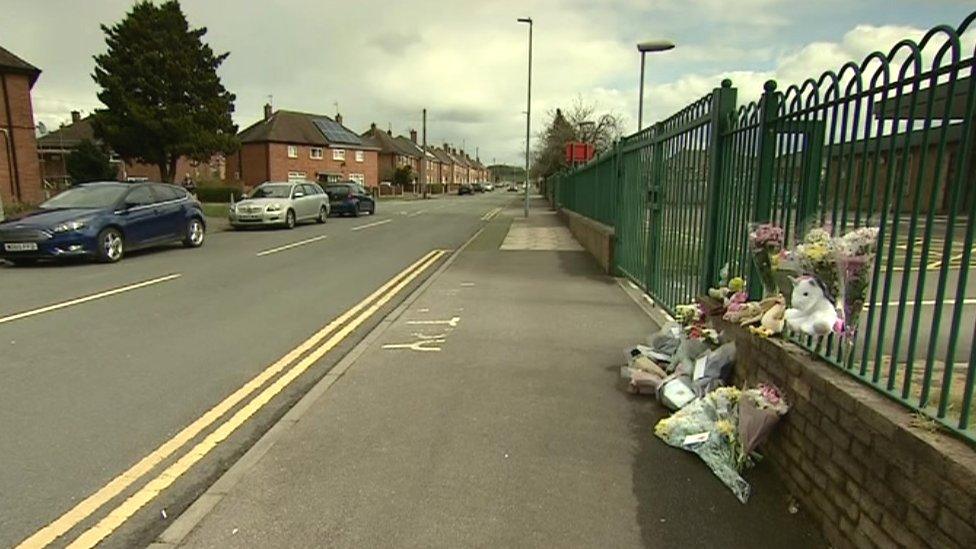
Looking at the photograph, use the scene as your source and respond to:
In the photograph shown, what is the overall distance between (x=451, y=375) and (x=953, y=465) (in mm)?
3562

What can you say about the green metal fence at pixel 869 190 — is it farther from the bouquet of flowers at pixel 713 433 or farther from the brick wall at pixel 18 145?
the brick wall at pixel 18 145

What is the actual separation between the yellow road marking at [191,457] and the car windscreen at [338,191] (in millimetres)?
22663

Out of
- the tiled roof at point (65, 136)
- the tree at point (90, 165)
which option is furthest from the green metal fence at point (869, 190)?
the tiled roof at point (65, 136)

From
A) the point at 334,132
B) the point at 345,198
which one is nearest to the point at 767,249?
the point at 345,198

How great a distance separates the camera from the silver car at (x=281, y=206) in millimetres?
19750

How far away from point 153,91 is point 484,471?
3071 cm

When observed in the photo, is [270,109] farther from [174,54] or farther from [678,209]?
[678,209]

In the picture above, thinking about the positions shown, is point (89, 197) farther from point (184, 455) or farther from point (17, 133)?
point (17, 133)

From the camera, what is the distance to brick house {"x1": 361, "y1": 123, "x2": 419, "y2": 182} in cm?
7812

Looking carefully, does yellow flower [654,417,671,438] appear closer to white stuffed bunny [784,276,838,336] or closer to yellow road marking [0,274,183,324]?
white stuffed bunny [784,276,838,336]

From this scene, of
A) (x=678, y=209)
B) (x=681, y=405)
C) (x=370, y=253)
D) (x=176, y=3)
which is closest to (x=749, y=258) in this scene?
(x=681, y=405)

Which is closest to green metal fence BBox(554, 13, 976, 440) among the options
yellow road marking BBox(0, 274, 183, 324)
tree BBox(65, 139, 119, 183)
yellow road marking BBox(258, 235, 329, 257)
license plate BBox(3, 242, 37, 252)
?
yellow road marking BBox(0, 274, 183, 324)

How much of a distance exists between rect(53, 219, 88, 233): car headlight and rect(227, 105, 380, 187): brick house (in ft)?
137

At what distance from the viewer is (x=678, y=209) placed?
6.46m
